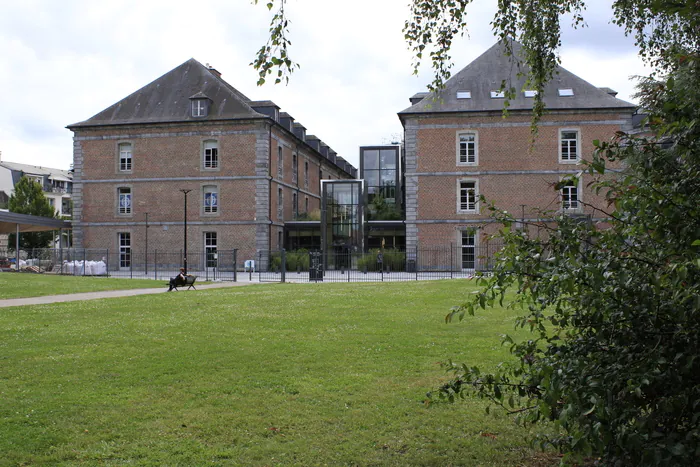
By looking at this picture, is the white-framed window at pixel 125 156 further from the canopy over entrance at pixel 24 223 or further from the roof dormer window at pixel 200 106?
the canopy over entrance at pixel 24 223

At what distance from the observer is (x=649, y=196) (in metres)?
2.72

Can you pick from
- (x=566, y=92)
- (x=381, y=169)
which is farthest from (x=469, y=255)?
(x=381, y=169)

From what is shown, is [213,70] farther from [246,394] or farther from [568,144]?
[246,394]

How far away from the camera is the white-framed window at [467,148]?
118ft

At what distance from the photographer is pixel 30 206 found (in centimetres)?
5412

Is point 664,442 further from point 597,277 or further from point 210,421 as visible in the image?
point 210,421

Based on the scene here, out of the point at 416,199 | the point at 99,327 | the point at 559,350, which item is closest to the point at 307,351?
the point at 99,327

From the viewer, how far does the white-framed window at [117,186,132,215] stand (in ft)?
128

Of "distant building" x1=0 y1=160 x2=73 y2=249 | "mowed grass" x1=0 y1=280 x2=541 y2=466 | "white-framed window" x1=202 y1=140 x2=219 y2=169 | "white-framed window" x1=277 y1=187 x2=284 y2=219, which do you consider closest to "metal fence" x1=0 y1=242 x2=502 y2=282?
"white-framed window" x1=277 y1=187 x2=284 y2=219

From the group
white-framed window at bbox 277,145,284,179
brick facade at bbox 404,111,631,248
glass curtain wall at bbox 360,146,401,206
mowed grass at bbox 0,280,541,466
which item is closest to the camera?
mowed grass at bbox 0,280,541,466

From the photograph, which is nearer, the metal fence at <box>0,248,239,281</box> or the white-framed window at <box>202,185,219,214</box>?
the metal fence at <box>0,248,239,281</box>

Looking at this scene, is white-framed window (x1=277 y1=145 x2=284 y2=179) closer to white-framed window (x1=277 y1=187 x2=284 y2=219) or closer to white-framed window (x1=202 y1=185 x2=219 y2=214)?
white-framed window (x1=277 y1=187 x2=284 y2=219)

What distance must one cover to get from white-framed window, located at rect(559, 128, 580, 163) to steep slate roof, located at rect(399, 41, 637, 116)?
1407 millimetres

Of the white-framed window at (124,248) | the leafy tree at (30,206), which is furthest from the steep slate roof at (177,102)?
the leafy tree at (30,206)
